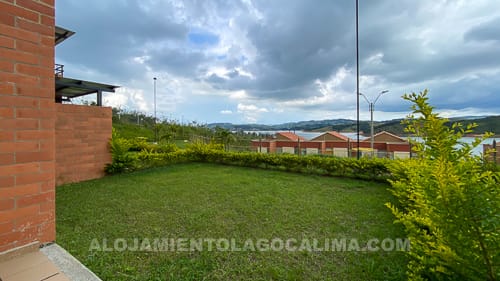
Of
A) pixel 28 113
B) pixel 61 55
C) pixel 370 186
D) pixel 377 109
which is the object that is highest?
pixel 61 55

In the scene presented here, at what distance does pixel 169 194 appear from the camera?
3.99 m

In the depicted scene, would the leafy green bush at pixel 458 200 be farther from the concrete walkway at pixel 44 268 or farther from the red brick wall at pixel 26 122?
the red brick wall at pixel 26 122

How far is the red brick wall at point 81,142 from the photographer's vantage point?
15.4 ft

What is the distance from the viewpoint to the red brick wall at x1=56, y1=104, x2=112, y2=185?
15.4ft

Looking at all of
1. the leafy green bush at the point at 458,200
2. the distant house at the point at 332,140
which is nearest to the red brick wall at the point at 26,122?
the leafy green bush at the point at 458,200

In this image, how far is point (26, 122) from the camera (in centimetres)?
101

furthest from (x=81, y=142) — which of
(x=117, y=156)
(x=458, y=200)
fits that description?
(x=458, y=200)

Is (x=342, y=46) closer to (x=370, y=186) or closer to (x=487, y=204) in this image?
(x=370, y=186)

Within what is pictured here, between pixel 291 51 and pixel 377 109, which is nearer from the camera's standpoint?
pixel 291 51

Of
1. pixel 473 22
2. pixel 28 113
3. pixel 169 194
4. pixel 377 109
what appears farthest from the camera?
pixel 377 109

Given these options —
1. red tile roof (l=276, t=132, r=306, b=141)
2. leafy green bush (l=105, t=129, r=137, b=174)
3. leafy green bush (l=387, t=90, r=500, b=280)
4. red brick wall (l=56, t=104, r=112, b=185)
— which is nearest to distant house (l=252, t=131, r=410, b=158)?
red tile roof (l=276, t=132, r=306, b=141)

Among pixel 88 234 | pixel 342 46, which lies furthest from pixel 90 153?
pixel 342 46

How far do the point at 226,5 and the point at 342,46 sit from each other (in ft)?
16.6

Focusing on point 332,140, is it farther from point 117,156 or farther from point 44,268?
point 44,268
